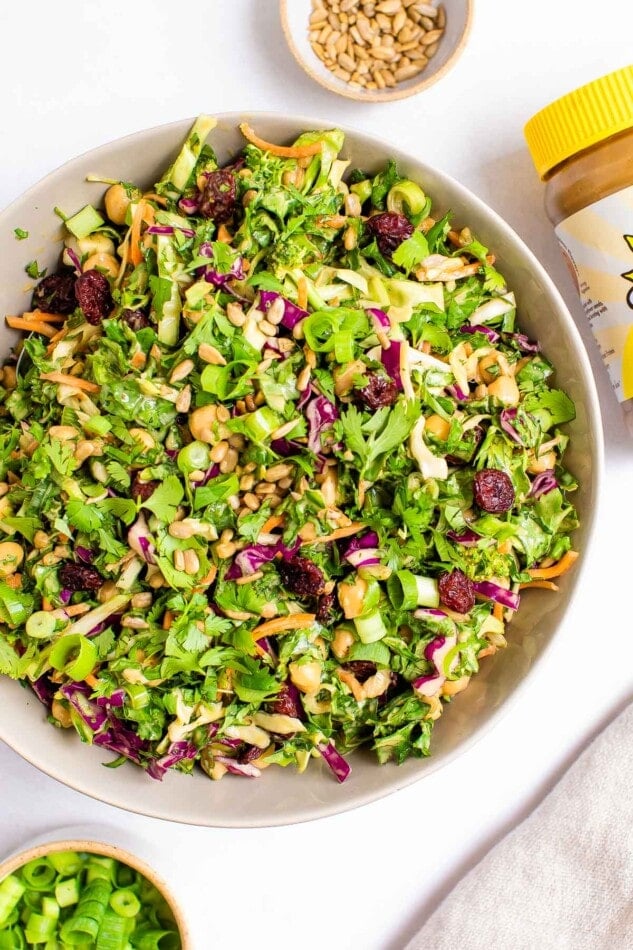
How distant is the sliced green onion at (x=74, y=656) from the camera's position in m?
2.16

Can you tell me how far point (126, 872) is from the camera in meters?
2.90

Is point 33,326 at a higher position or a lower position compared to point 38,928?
higher

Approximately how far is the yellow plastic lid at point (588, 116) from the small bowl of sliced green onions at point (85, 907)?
246cm

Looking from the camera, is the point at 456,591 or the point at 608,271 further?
the point at 608,271

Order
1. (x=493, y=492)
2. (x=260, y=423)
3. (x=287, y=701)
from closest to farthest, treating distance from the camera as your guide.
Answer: (x=260, y=423)
(x=493, y=492)
(x=287, y=701)

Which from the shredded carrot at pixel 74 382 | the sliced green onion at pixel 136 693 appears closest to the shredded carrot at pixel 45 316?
the shredded carrot at pixel 74 382

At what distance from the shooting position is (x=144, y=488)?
2135mm

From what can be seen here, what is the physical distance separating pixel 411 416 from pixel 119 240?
37.8 inches

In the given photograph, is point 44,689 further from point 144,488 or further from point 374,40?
point 374,40

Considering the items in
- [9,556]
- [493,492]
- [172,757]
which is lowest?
[172,757]

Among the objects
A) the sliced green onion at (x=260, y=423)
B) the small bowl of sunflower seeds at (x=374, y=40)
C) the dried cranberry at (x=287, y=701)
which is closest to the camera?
the sliced green onion at (x=260, y=423)

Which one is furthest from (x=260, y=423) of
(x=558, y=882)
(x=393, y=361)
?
(x=558, y=882)

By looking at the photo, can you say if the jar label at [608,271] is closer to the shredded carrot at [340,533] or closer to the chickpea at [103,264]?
the shredded carrot at [340,533]

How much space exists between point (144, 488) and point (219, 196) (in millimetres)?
767
